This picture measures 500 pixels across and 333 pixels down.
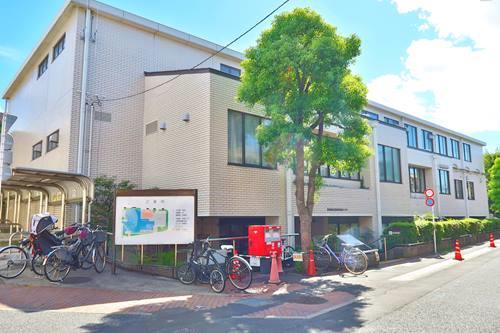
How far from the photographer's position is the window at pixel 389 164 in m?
21.2

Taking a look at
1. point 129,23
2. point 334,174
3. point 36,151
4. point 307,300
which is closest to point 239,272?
point 307,300

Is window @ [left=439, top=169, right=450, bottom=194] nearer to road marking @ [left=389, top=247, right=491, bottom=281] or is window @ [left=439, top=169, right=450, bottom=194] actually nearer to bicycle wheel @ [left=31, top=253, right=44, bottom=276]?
road marking @ [left=389, top=247, right=491, bottom=281]

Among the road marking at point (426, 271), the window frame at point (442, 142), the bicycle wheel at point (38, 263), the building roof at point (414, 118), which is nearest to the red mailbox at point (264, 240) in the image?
the road marking at point (426, 271)

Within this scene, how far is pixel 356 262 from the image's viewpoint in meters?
11.7

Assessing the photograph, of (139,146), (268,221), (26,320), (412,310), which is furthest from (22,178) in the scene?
(412,310)

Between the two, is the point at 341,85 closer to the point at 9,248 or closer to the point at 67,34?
the point at 9,248

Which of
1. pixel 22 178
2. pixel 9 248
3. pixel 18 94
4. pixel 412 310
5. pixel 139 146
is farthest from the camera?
pixel 18 94

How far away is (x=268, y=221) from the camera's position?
15.1 meters

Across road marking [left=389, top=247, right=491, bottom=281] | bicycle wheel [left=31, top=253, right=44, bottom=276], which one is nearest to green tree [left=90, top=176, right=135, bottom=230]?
bicycle wheel [left=31, top=253, right=44, bottom=276]

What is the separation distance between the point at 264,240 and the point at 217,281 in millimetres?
2730

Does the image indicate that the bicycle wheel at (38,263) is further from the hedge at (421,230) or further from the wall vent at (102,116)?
the hedge at (421,230)

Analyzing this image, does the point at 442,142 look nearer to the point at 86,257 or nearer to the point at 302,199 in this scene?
the point at 302,199

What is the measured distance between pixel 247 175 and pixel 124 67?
7.00 m

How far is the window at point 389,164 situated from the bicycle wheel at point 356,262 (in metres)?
10.0
